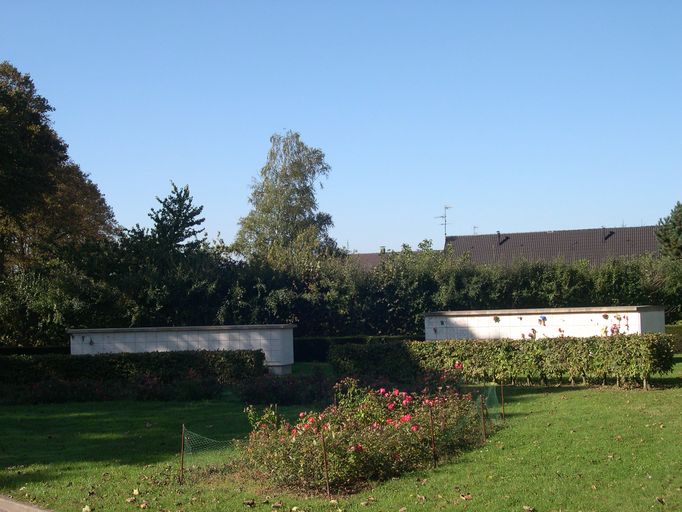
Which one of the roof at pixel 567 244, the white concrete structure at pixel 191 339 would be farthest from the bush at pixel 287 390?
the roof at pixel 567 244

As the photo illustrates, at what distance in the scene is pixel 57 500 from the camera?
9930mm

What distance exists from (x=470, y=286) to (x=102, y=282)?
15340mm

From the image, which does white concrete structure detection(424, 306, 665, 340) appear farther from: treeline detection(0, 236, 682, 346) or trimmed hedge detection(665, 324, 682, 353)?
trimmed hedge detection(665, 324, 682, 353)

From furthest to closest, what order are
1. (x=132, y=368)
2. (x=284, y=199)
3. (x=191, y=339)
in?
(x=284, y=199), (x=191, y=339), (x=132, y=368)

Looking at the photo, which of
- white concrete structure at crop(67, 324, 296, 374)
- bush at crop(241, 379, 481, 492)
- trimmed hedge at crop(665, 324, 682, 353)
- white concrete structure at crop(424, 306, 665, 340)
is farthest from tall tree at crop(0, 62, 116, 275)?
trimmed hedge at crop(665, 324, 682, 353)

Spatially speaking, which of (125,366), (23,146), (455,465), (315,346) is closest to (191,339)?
(125,366)

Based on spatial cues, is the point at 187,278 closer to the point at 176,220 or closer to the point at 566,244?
the point at 176,220

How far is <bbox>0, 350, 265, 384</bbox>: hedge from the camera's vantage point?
21719 mm

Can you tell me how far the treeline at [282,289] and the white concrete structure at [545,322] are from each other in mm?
3098

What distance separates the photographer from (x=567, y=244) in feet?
209

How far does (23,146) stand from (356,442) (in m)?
26.9

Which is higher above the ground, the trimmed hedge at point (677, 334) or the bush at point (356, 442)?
the trimmed hedge at point (677, 334)

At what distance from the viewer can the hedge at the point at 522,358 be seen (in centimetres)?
1769

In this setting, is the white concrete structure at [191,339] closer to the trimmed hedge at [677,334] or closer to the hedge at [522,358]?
the hedge at [522,358]
